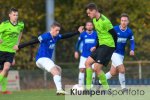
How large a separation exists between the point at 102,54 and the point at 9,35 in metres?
3.17

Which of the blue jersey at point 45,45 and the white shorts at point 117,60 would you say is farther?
the white shorts at point 117,60

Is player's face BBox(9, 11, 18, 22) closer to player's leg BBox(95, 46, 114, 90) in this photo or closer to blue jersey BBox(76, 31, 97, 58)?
player's leg BBox(95, 46, 114, 90)

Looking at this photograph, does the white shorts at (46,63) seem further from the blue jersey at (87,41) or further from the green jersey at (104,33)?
the blue jersey at (87,41)

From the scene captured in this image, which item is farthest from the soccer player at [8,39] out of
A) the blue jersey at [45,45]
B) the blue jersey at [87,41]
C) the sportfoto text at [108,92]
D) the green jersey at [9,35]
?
the blue jersey at [87,41]

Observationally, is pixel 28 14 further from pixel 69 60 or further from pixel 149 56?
pixel 149 56

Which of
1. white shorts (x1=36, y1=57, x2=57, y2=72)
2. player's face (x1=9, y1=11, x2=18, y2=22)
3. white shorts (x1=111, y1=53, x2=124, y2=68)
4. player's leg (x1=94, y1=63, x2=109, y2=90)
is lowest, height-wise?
player's leg (x1=94, y1=63, x2=109, y2=90)

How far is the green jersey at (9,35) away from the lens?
1609cm

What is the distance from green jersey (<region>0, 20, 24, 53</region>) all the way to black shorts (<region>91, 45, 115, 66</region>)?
2.76m

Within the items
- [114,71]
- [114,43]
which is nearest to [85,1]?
[114,71]

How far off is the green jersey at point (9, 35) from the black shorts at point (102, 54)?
2.76 m

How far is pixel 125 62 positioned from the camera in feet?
77.9

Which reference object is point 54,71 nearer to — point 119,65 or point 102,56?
point 102,56

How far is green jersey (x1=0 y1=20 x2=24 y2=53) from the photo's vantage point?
16.1 m

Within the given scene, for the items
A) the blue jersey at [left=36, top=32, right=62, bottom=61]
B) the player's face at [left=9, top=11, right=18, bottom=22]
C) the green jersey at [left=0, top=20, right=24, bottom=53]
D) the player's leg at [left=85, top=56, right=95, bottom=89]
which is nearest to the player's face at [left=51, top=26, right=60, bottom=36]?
the blue jersey at [left=36, top=32, right=62, bottom=61]
